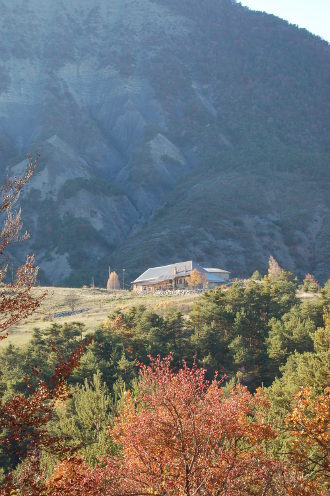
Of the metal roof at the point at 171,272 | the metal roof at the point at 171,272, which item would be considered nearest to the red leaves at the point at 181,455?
Result: the metal roof at the point at 171,272

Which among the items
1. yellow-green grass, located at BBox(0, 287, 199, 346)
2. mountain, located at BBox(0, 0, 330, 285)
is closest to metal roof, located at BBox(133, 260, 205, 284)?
yellow-green grass, located at BBox(0, 287, 199, 346)

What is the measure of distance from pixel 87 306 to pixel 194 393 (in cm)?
5612

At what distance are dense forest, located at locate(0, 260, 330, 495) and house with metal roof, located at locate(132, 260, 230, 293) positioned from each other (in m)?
22.1

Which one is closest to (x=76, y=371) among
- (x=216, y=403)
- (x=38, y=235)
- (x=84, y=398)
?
(x=84, y=398)

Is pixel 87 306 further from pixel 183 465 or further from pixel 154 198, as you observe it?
pixel 154 198

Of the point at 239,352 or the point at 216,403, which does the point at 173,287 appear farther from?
the point at 216,403

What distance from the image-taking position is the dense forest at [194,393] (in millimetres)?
14195

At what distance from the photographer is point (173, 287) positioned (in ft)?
282

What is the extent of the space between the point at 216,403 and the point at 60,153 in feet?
529

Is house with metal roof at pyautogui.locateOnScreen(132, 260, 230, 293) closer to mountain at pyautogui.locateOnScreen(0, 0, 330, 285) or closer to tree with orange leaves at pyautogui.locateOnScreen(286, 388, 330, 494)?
mountain at pyautogui.locateOnScreen(0, 0, 330, 285)

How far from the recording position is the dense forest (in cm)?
1420

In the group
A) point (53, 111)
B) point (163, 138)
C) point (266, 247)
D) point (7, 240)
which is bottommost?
point (7, 240)

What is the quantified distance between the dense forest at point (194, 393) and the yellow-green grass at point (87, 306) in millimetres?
8227

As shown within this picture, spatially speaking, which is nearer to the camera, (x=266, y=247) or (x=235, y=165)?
(x=266, y=247)
